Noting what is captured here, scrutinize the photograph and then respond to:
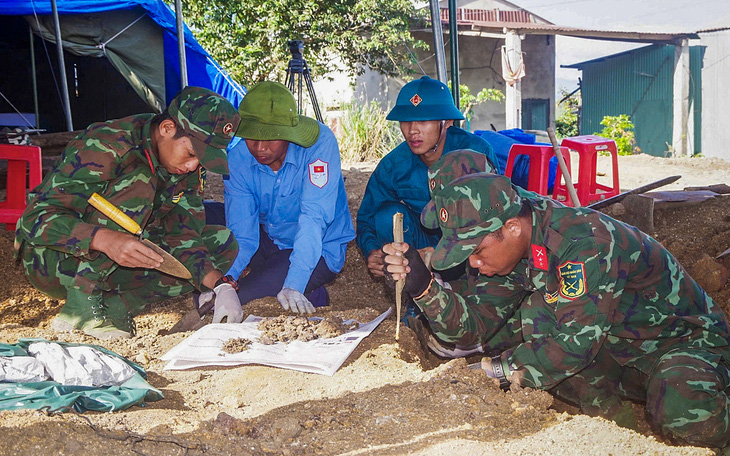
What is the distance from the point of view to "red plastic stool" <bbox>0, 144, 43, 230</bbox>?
4.41 metres

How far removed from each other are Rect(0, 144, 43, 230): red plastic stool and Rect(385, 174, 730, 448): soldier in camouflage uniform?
115 inches

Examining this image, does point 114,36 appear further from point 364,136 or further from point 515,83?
point 515,83

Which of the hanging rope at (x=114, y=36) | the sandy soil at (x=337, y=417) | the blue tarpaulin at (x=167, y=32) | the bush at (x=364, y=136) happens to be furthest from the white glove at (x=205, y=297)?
the bush at (x=364, y=136)

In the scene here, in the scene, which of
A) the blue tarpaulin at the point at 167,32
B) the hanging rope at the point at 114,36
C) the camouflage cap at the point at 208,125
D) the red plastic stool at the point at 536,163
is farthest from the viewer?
the hanging rope at the point at 114,36

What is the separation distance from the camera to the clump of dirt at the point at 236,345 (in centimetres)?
268

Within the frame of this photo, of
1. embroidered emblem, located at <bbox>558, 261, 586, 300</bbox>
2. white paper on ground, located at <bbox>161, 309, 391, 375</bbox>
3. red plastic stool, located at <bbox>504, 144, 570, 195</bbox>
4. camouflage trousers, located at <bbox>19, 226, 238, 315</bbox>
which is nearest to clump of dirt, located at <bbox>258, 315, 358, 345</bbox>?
white paper on ground, located at <bbox>161, 309, 391, 375</bbox>

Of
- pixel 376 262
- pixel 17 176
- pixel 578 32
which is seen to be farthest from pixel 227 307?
pixel 578 32

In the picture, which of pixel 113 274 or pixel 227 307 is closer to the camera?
pixel 227 307

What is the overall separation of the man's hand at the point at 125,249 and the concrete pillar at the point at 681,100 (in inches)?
491

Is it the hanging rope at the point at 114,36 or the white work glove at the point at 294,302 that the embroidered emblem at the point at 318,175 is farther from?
the hanging rope at the point at 114,36

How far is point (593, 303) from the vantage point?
2174 mm

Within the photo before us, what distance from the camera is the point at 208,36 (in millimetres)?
12469

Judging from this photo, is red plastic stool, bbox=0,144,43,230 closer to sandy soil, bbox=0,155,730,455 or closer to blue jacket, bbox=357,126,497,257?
sandy soil, bbox=0,155,730,455

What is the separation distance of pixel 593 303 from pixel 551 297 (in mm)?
166
